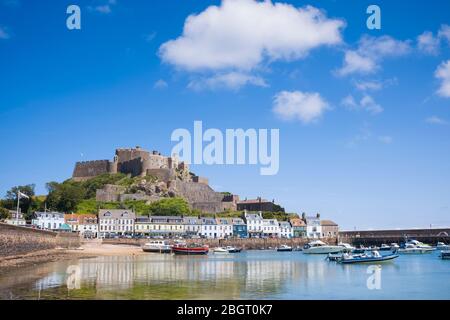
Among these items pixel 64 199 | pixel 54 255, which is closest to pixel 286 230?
pixel 64 199

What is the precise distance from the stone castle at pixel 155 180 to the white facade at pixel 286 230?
10851 millimetres

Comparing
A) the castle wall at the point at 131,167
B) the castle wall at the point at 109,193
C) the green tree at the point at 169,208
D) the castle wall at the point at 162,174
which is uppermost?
the castle wall at the point at 131,167

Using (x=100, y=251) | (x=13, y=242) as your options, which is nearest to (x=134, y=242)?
(x=100, y=251)

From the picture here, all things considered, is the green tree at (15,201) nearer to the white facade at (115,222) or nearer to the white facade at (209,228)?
the white facade at (115,222)

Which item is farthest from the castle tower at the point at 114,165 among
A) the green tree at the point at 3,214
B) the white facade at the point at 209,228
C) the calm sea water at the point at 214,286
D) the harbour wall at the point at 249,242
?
the calm sea water at the point at 214,286

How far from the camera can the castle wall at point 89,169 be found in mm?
88750

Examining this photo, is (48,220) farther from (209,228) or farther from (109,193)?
(209,228)

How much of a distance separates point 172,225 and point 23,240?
4087 centimetres

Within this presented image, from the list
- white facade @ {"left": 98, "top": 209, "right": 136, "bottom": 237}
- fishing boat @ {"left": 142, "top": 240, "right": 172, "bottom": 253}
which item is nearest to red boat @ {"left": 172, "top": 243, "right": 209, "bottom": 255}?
fishing boat @ {"left": 142, "top": 240, "right": 172, "bottom": 253}

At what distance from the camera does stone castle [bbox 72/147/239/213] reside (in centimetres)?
8111

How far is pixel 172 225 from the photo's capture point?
70.3 meters

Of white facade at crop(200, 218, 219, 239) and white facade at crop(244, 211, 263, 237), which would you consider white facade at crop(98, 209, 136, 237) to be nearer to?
white facade at crop(200, 218, 219, 239)

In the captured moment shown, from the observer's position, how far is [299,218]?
85.3 metres
